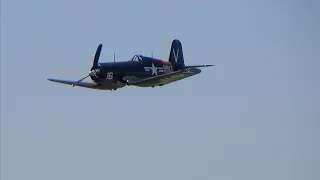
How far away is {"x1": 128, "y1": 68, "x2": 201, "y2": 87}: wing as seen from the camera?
180 ft

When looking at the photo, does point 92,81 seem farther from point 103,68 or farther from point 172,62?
point 172,62

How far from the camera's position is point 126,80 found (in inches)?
2173

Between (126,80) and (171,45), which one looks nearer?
(126,80)

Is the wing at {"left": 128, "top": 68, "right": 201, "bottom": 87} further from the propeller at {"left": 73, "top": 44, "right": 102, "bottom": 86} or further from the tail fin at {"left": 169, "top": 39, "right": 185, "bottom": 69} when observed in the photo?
the tail fin at {"left": 169, "top": 39, "right": 185, "bottom": 69}

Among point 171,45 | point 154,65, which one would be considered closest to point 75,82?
point 154,65

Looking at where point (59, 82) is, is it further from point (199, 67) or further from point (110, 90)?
point (199, 67)

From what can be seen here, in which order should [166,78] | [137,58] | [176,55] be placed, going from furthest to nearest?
[176,55] < [137,58] < [166,78]

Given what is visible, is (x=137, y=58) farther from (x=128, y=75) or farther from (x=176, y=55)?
(x=176, y=55)

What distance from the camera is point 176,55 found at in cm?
6131

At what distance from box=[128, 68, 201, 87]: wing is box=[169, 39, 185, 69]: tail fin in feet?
15.2

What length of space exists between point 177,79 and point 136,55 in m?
2.83

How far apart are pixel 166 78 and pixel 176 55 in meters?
6.50

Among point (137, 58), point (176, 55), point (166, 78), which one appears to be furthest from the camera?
point (176, 55)

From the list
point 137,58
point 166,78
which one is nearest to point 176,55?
point 137,58
